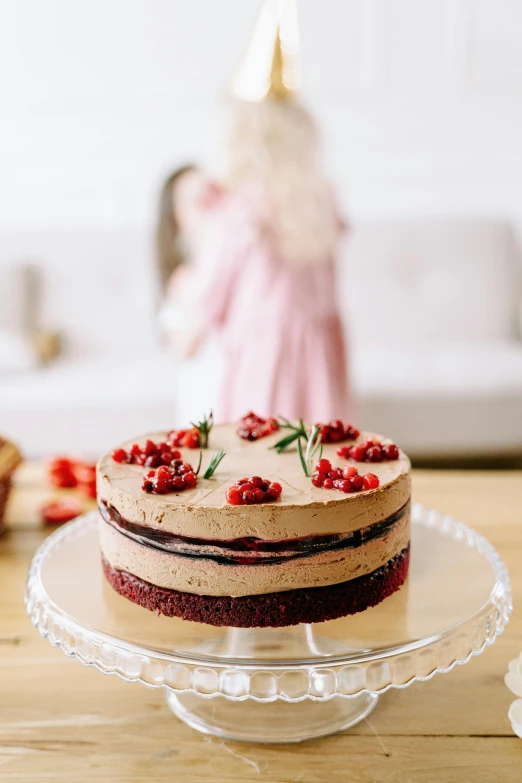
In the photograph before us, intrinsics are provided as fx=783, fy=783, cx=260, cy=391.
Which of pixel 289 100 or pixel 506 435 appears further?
pixel 506 435

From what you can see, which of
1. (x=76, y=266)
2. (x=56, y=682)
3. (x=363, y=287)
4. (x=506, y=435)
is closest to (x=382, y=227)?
(x=363, y=287)

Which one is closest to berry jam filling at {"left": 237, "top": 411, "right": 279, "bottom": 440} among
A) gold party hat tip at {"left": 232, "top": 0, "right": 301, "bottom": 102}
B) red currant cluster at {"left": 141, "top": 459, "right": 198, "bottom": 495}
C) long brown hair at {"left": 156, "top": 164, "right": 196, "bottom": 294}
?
red currant cluster at {"left": 141, "top": 459, "right": 198, "bottom": 495}

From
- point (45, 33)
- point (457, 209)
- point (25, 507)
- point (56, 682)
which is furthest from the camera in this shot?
point (457, 209)

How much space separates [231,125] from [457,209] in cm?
190

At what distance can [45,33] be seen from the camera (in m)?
3.61

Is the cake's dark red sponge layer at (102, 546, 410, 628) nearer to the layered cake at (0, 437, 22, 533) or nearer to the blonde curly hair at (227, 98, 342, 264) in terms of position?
the layered cake at (0, 437, 22, 533)

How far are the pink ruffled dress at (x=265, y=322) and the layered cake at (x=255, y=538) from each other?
1.40 meters

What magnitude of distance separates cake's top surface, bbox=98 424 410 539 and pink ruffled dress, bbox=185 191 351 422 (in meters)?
1.38

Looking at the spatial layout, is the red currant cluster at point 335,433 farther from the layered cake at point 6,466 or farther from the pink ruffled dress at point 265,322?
the pink ruffled dress at point 265,322

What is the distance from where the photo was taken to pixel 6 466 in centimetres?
131

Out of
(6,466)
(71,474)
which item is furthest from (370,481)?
(71,474)

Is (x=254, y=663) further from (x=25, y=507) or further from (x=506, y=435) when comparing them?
(x=506, y=435)

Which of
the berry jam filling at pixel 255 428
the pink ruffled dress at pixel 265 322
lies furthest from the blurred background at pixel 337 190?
the berry jam filling at pixel 255 428

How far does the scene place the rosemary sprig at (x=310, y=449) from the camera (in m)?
0.95
